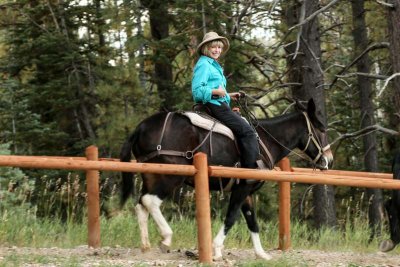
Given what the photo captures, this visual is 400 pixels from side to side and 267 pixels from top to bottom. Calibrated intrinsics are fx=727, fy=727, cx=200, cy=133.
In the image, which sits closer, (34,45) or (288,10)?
(288,10)

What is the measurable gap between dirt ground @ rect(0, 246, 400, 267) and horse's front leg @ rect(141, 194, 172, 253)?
0.22 metres

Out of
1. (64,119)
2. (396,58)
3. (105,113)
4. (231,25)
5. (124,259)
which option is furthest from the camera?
(64,119)

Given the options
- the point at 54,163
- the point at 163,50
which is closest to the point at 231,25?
the point at 163,50

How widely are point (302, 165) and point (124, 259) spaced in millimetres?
12956

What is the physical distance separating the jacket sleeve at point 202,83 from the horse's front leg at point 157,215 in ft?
4.23

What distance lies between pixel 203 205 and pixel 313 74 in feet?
27.6

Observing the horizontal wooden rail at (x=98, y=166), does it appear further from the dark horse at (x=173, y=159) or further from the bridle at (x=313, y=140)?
the bridle at (x=313, y=140)

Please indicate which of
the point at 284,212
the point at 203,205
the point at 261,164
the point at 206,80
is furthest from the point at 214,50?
the point at 284,212

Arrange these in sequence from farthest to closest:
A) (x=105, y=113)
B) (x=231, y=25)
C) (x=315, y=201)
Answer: (x=105, y=113) < (x=315, y=201) < (x=231, y=25)

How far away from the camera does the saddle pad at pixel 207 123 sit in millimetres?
8461

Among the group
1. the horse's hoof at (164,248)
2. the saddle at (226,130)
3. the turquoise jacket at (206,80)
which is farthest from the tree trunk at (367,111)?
the horse's hoof at (164,248)

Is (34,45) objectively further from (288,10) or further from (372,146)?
(372,146)

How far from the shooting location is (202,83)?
8.43 m

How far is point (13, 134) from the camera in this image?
A: 16688 mm
